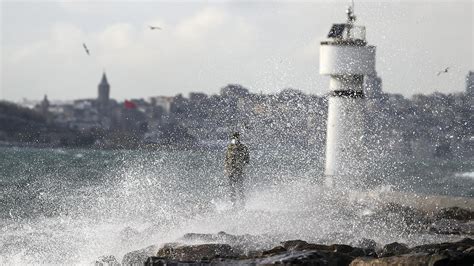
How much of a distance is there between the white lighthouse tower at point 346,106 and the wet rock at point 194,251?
1014 cm

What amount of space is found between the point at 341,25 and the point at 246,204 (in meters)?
5.22

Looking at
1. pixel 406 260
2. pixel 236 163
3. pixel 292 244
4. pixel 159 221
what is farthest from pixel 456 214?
pixel 406 260

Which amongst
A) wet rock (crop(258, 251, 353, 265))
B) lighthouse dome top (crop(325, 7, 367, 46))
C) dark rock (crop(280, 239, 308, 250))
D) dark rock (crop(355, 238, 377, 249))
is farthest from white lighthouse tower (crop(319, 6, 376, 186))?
wet rock (crop(258, 251, 353, 265))

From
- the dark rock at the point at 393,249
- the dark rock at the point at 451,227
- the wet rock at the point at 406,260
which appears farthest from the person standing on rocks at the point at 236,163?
the wet rock at the point at 406,260

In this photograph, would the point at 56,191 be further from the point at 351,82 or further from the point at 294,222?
the point at 294,222

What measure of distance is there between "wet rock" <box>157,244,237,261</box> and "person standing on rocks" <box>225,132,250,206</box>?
6352mm

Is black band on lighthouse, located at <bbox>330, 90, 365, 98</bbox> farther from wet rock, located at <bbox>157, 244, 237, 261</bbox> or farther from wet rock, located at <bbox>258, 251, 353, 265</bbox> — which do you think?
wet rock, located at <bbox>258, 251, 353, 265</bbox>

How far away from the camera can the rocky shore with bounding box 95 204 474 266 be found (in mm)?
10781

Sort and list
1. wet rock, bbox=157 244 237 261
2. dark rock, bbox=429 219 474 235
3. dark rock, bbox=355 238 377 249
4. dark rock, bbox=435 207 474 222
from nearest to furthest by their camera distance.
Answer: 1. wet rock, bbox=157 244 237 261
2. dark rock, bbox=355 238 377 249
3. dark rock, bbox=429 219 474 235
4. dark rock, bbox=435 207 474 222

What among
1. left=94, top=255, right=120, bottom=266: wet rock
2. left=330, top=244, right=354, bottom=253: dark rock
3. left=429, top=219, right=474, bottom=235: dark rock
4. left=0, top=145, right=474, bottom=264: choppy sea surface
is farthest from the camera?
left=429, top=219, right=474, bottom=235: dark rock

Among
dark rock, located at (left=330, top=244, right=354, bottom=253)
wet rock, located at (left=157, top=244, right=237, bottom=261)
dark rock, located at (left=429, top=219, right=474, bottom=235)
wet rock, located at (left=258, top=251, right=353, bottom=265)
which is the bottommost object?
wet rock, located at (left=157, top=244, right=237, bottom=261)

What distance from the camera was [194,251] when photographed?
41.9ft

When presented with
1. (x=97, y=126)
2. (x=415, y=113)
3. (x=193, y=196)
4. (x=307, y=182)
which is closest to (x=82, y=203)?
(x=193, y=196)

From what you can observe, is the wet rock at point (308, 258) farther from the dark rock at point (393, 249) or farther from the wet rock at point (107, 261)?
the wet rock at point (107, 261)
